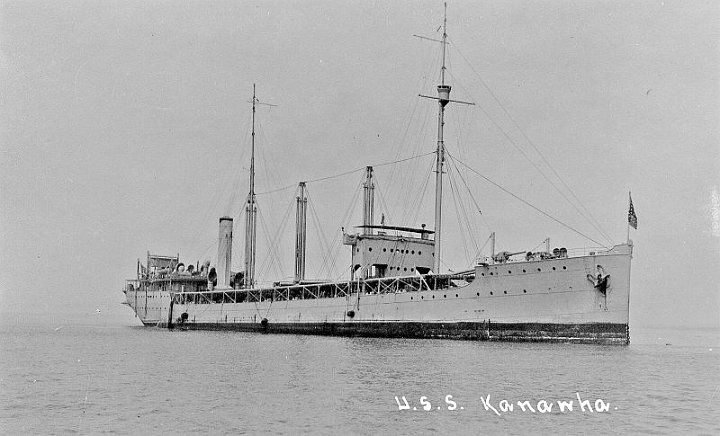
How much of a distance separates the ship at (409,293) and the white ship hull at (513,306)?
0.04 m

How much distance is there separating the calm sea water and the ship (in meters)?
1.90

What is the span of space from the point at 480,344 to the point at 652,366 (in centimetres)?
735

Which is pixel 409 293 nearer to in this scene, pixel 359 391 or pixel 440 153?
pixel 440 153

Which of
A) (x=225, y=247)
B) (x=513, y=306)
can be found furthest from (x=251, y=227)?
(x=513, y=306)

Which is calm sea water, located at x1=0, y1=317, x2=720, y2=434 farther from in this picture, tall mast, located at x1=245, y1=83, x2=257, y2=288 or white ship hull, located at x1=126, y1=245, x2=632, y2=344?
tall mast, located at x1=245, y1=83, x2=257, y2=288

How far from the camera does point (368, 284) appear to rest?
42594 mm

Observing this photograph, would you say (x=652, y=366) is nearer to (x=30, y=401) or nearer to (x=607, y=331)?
(x=607, y=331)

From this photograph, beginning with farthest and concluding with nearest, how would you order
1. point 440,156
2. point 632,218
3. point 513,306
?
1. point 440,156
2. point 513,306
3. point 632,218

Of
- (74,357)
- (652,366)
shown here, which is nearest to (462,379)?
(652,366)

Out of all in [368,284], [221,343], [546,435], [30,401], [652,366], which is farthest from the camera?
[368,284]

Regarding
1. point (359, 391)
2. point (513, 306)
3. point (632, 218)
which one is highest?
point (632, 218)

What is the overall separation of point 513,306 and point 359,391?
1568cm

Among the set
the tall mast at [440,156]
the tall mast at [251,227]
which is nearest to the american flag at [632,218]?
the tall mast at [440,156]

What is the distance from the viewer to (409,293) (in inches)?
1516
